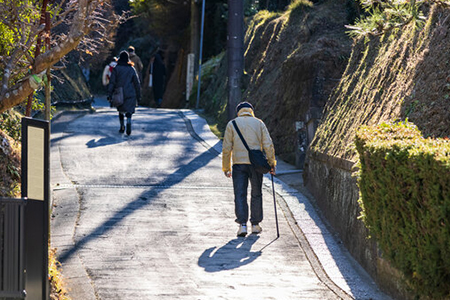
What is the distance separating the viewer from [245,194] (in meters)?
10.2

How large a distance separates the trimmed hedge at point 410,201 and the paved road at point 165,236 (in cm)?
100

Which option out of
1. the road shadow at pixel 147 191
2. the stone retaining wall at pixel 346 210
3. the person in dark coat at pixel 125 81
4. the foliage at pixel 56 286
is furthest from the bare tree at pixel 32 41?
the person in dark coat at pixel 125 81

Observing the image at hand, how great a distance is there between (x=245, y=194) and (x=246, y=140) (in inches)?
29.2

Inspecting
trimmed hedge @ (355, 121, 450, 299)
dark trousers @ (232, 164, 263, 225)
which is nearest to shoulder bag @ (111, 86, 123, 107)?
dark trousers @ (232, 164, 263, 225)

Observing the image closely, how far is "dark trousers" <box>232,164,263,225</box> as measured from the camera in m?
10.0

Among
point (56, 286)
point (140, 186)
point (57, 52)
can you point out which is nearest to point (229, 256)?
point (56, 286)

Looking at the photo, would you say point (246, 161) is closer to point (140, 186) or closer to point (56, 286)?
point (140, 186)

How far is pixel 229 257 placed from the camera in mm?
8914

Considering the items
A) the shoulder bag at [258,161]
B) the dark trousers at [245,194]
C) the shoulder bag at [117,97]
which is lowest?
the dark trousers at [245,194]

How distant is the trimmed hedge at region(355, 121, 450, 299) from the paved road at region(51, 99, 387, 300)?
1.00 meters

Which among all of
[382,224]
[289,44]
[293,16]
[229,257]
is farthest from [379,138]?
[293,16]

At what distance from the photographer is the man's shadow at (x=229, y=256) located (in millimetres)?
8547

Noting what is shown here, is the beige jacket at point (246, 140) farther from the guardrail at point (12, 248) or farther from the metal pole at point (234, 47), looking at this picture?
the metal pole at point (234, 47)

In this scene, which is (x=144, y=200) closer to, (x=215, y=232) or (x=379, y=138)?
(x=215, y=232)
